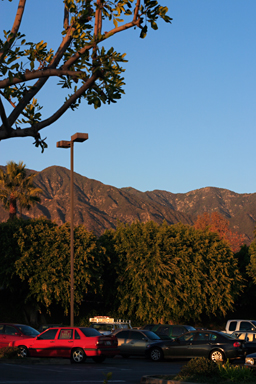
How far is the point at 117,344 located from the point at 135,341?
4361 millimetres

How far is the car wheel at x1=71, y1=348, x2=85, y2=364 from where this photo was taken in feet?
70.7

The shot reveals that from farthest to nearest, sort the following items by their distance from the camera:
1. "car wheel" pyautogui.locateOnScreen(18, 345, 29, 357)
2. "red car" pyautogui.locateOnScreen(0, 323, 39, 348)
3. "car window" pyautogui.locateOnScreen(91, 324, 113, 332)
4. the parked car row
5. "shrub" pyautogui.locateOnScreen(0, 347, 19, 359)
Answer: "car window" pyautogui.locateOnScreen(91, 324, 113, 332) < "red car" pyautogui.locateOnScreen(0, 323, 39, 348) < "car wheel" pyautogui.locateOnScreen(18, 345, 29, 357) < "shrub" pyautogui.locateOnScreen(0, 347, 19, 359) < the parked car row

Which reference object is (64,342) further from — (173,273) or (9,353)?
(173,273)

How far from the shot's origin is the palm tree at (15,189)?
189ft

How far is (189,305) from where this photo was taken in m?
45.1

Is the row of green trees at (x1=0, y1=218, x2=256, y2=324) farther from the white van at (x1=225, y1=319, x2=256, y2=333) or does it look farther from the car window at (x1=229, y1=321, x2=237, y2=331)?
the white van at (x1=225, y1=319, x2=256, y2=333)

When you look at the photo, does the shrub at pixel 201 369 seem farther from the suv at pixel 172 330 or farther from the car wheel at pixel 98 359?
the suv at pixel 172 330

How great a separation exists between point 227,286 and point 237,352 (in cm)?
2432

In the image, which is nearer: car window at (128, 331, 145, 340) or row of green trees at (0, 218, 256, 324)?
car window at (128, 331, 145, 340)

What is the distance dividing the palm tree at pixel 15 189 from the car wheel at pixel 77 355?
37.2 metres

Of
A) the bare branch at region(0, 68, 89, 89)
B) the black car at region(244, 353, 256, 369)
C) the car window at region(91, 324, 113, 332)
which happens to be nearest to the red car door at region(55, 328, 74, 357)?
the black car at region(244, 353, 256, 369)

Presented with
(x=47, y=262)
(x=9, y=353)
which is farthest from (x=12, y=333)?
(x=47, y=262)

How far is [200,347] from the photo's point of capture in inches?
949

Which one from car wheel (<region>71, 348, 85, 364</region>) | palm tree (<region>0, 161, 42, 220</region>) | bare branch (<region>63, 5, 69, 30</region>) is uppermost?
palm tree (<region>0, 161, 42, 220</region>)
